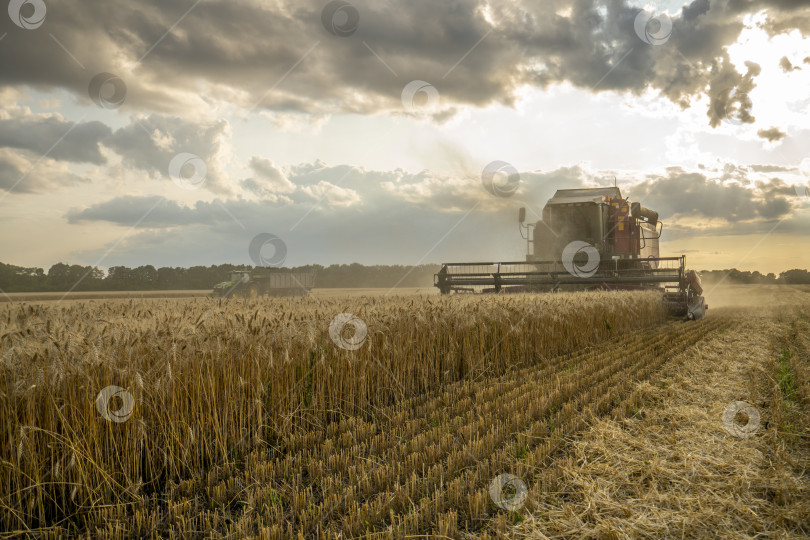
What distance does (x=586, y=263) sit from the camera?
14828 millimetres

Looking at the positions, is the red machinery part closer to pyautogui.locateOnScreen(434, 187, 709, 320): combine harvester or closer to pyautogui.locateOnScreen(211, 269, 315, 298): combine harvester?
pyautogui.locateOnScreen(434, 187, 709, 320): combine harvester

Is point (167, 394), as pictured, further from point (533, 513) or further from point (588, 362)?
point (588, 362)

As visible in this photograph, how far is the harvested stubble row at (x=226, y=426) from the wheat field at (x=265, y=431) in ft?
0.05

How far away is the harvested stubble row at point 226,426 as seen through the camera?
263cm

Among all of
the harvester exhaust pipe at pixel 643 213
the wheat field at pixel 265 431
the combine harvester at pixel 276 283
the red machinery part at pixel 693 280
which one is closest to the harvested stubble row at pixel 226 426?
the wheat field at pixel 265 431

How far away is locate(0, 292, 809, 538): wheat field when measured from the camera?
2.59 metres

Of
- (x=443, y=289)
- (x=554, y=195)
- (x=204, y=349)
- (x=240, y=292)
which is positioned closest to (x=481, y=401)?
(x=204, y=349)

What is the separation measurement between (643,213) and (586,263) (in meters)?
4.85

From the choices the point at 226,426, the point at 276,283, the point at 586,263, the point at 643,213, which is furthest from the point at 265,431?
the point at 276,283

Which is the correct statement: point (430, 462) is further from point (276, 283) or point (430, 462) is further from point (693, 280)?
point (276, 283)

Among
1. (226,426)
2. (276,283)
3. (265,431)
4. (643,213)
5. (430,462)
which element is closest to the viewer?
(430,462)

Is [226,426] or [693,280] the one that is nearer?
[226,426]

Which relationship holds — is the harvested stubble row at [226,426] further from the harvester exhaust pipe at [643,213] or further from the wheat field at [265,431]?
the harvester exhaust pipe at [643,213]

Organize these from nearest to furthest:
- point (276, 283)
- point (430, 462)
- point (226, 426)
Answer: point (430, 462) → point (226, 426) → point (276, 283)
